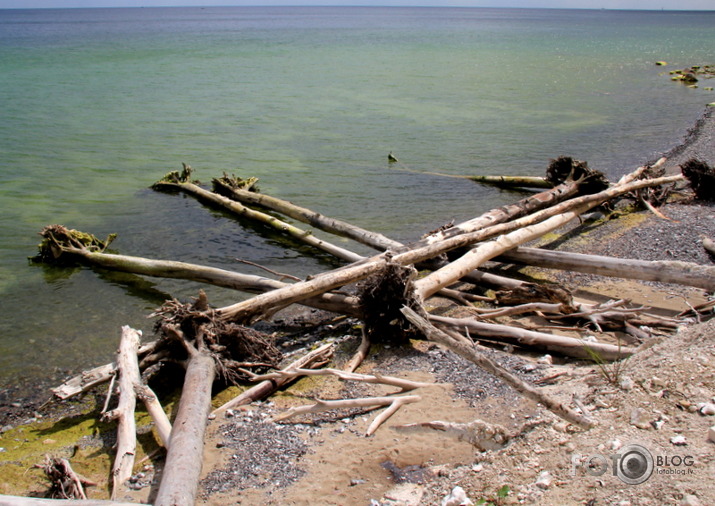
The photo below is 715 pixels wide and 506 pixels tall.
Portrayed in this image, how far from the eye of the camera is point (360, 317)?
30.1 ft

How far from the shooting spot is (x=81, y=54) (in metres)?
62.8

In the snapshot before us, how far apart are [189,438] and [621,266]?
724 cm

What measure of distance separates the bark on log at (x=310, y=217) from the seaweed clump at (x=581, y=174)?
18.1ft

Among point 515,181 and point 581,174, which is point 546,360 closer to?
point 581,174

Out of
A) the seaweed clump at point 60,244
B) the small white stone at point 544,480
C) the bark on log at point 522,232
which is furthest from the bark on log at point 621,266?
the seaweed clump at point 60,244

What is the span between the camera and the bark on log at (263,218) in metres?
12.4

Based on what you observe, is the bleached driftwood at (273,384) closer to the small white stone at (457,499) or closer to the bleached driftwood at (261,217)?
the small white stone at (457,499)

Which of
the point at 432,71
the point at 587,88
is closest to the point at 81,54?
the point at 432,71

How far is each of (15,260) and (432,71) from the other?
40.8 m

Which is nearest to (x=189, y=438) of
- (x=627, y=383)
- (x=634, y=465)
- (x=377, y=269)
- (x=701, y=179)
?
(x=377, y=269)

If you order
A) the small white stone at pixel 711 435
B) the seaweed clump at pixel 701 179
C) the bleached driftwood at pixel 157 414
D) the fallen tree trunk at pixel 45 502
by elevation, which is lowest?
the bleached driftwood at pixel 157 414

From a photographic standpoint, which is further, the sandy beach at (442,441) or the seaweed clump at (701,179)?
the seaweed clump at (701,179)

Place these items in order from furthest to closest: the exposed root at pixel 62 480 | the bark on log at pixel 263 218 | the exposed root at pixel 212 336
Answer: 1. the bark on log at pixel 263 218
2. the exposed root at pixel 212 336
3. the exposed root at pixel 62 480

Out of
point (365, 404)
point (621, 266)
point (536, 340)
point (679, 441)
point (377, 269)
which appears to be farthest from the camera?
point (621, 266)
